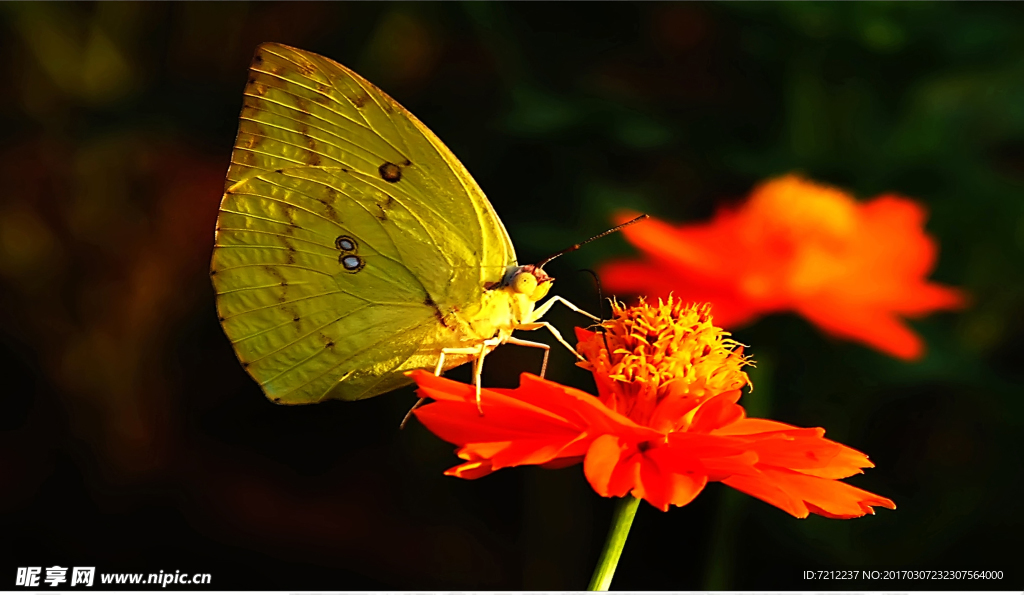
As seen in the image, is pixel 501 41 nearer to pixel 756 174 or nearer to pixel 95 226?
pixel 756 174

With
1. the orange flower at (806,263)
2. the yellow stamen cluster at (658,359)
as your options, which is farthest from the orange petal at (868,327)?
the yellow stamen cluster at (658,359)

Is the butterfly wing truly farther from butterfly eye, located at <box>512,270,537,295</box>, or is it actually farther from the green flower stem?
the green flower stem

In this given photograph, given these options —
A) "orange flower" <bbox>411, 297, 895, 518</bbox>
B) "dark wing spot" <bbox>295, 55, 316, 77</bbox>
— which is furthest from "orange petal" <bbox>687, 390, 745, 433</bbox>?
"dark wing spot" <bbox>295, 55, 316, 77</bbox>

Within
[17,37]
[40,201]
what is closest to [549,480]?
[40,201]

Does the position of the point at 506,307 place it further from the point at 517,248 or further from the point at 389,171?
the point at 517,248

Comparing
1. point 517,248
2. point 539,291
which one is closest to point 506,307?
point 539,291
